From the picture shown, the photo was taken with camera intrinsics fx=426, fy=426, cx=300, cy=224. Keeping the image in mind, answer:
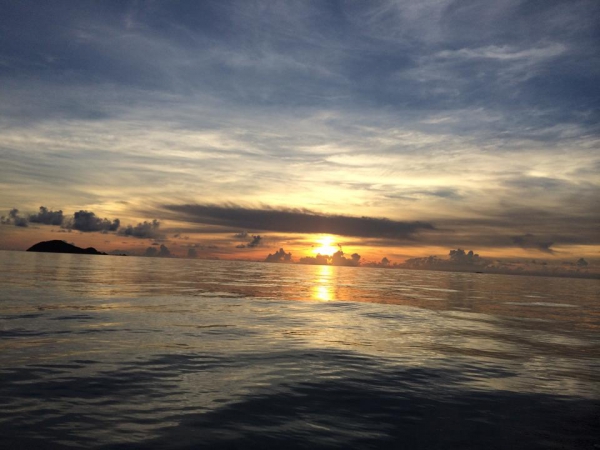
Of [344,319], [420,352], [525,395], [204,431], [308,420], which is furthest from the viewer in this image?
[344,319]

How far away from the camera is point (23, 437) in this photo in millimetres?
8195

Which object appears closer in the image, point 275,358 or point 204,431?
point 204,431

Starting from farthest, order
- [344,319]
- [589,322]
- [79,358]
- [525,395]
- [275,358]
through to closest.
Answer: [589,322], [344,319], [275,358], [79,358], [525,395]

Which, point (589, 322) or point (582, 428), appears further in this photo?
point (589, 322)

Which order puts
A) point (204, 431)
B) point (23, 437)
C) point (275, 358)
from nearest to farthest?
point (23, 437) → point (204, 431) → point (275, 358)

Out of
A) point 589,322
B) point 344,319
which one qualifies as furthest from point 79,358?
point 589,322

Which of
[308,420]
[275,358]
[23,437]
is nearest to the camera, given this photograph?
[23,437]

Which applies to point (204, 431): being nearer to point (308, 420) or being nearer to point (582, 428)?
point (308, 420)

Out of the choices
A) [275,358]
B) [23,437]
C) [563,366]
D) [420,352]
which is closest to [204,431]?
[23,437]

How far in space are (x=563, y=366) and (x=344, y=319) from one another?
1393cm

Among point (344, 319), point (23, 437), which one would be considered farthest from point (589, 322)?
point (23, 437)

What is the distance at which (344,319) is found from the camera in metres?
28.5

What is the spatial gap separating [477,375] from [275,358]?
721 centimetres

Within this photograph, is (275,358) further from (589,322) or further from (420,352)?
(589,322)
